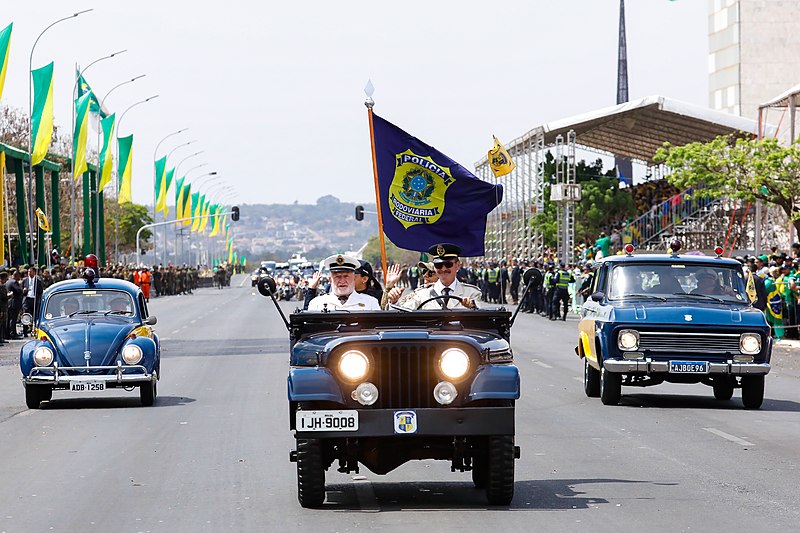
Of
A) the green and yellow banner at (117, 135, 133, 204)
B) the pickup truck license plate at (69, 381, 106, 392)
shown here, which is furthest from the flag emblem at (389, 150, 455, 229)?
the green and yellow banner at (117, 135, 133, 204)

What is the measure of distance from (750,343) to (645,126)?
45.3m

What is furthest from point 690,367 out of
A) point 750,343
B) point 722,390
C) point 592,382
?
point 592,382

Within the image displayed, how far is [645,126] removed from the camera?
61.2 m

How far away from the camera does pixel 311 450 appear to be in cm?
949

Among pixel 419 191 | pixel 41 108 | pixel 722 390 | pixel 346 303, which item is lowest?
pixel 722 390

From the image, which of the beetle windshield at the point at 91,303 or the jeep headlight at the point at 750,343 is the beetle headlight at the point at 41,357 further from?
the jeep headlight at the point at 750,343

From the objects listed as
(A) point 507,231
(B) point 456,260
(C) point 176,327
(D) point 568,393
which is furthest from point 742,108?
(B) point 456,260

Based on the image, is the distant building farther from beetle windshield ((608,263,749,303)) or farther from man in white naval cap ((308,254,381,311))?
A: man in white naval cap ((308,254,381,311))

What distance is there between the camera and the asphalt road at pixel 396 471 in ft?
30.7

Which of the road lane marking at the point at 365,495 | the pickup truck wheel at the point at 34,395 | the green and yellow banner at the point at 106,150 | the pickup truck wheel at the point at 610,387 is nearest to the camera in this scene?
the road lane marking at the point at 365,495

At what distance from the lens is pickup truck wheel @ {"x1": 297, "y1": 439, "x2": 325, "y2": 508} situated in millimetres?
9492

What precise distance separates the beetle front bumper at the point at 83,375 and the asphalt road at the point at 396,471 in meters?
0.40

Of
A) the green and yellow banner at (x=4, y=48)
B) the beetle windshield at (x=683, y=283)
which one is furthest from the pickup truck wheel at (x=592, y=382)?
the green and yellow banner at (x=4, y=48)

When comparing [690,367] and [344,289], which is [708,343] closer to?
[690,367]
